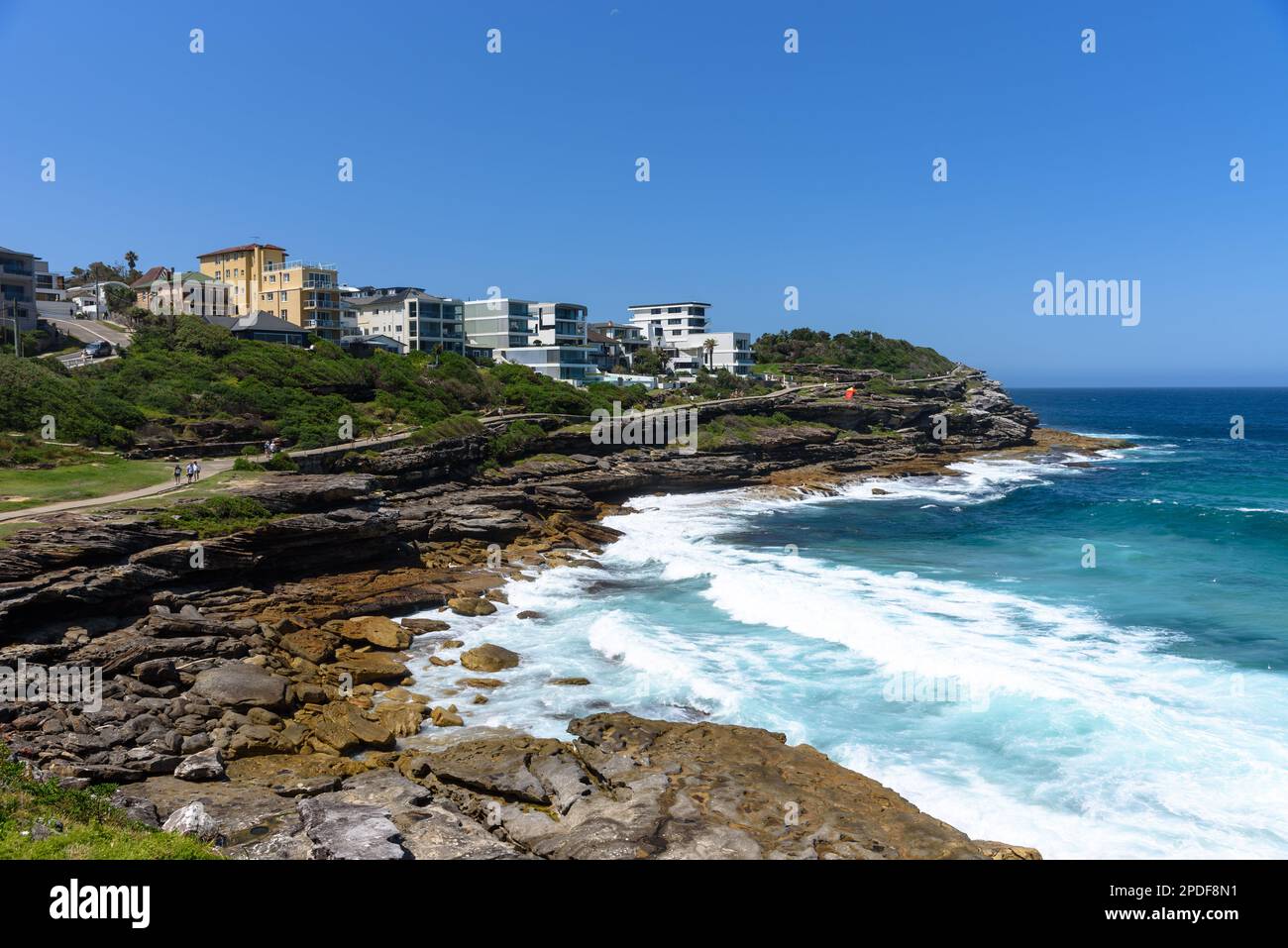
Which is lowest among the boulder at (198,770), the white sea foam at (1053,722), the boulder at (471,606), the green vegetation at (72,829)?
the white sea foam at (1053,722)

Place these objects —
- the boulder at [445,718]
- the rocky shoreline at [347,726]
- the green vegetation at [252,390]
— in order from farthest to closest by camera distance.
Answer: the green vegetation at [252,390] < the boulder at [445,718] < the rocky shoreline at [347,726]

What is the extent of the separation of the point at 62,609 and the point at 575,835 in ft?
56.4

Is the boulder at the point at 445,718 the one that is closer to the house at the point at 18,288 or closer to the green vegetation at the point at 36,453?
the green vegetation at the point at 36,453

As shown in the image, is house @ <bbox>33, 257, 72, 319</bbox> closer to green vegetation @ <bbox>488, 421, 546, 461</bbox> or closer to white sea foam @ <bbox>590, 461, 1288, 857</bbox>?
green vegetation @ <bbox>488, 421, 546, 461</bbox>

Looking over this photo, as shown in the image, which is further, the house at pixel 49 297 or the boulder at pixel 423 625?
the house at pixel 49 297

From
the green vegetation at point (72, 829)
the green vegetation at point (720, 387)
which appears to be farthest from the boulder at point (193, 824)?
the green vegetation at point (720, 387)

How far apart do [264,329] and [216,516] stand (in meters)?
43.2

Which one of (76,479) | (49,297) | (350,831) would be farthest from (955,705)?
(49,297)

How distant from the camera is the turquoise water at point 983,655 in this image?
16781 mm

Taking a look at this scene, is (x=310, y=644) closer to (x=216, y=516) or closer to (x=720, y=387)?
(x=216, y=516)

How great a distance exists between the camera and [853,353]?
119 m

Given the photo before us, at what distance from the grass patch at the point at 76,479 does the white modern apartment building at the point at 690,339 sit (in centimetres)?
7226

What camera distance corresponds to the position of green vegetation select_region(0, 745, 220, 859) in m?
9.66

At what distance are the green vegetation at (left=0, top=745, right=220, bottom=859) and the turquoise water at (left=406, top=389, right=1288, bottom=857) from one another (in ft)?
31.3
